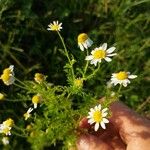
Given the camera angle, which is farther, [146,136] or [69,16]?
[69,16]

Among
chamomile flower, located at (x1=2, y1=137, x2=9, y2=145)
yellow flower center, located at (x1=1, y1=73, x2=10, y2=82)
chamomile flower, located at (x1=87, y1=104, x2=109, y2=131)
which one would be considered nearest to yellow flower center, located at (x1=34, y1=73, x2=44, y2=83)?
yellow flower center, located at (x1=1, y1=73, x2=10, y2=82)

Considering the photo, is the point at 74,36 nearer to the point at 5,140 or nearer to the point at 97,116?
the point at 5,140

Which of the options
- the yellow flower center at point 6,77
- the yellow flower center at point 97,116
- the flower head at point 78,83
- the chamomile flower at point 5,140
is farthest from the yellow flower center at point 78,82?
the chamomile flower at point 5,140

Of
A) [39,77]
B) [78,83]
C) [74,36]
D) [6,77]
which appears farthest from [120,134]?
[74,36]

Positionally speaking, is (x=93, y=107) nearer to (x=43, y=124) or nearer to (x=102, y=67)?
(x=43, y=124)

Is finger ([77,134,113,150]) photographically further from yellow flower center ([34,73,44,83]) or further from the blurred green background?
the blurred green background

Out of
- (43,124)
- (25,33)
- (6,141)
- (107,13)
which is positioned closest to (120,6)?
(107,13)
